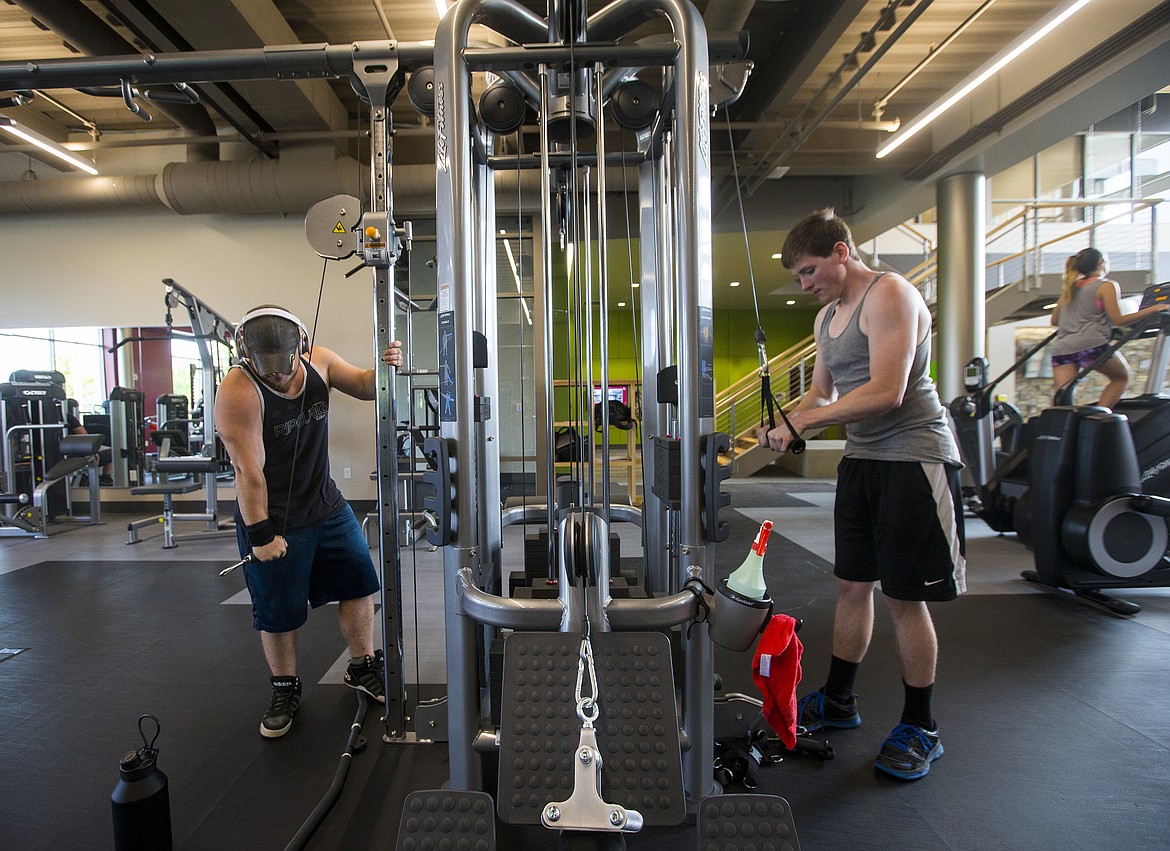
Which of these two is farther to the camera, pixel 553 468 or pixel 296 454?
pixel 296 454

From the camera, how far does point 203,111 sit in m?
5.68

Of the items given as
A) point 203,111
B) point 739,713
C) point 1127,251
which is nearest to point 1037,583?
point 739,713

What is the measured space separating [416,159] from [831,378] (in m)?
6.39

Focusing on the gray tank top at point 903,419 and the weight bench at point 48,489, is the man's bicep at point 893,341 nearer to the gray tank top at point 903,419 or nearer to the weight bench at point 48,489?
the gray tank top at point 903,419

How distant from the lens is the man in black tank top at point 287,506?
1.91 metres

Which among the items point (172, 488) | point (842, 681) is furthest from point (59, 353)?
point (842, 681)

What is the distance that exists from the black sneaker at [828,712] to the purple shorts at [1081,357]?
3546mm

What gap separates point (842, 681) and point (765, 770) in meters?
0.43

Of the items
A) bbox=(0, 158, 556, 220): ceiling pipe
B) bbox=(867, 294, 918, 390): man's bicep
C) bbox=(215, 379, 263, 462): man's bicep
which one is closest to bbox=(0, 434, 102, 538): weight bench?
bbox=(0, 158, 556, 220): ceiling pipe

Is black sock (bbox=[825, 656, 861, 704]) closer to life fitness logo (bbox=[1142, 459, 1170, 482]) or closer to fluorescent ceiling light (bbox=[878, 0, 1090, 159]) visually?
life fitness logo (bbox=[1142, 459, 1170, 482])

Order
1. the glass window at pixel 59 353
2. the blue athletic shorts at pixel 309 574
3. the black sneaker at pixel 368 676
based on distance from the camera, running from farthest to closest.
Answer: the glass window at pixel 59 353, the black sneaker at pixel 368 676, the blue athletic shorts at pixel 309 574

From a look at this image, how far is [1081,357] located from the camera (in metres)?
4.21

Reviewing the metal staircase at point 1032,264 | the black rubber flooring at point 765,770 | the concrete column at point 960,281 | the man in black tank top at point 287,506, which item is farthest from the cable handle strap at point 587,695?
the concrete column at point 960,281

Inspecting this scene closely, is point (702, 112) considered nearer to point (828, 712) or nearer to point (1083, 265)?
point (828, 712)
